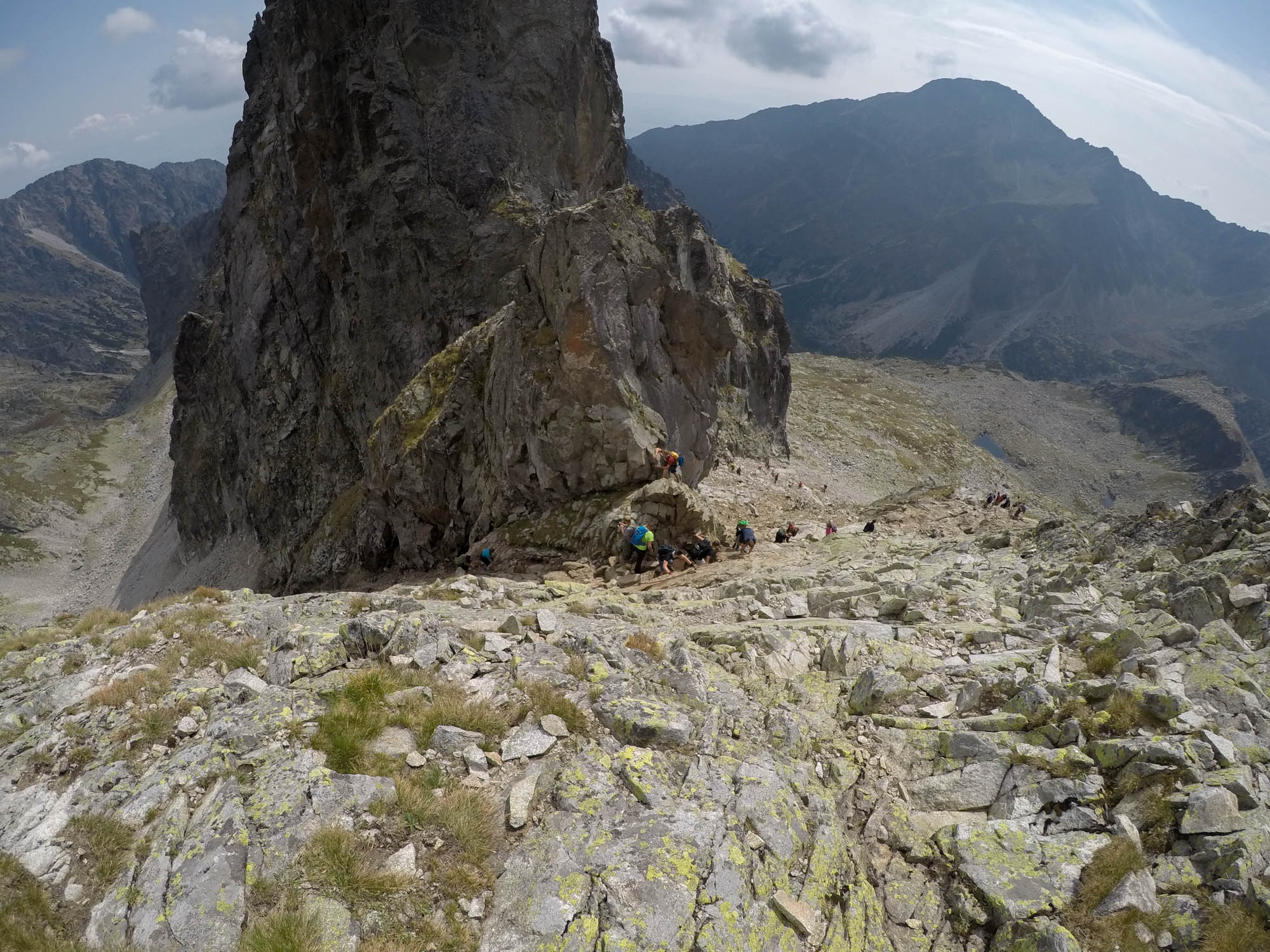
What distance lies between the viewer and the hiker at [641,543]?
24172 millimetres

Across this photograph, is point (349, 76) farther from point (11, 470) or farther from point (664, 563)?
point (11, 470)

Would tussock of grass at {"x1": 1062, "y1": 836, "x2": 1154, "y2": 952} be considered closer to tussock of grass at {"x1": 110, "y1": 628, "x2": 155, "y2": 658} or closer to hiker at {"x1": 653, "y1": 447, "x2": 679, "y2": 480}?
tussock of grass at {"x1": 110, "y1": 628, "x2": 155, "y2": 658}

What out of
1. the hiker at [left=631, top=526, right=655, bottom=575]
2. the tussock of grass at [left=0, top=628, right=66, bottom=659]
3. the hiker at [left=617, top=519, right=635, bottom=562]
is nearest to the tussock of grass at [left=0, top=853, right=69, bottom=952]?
the tussock of grass at [left=0, top=628, right=66, bottom=659]

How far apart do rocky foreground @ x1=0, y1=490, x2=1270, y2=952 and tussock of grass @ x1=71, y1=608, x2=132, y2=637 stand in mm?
119

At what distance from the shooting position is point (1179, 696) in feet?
32.4

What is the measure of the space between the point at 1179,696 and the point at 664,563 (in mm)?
16353

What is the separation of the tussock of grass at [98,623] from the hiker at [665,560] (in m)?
15.9

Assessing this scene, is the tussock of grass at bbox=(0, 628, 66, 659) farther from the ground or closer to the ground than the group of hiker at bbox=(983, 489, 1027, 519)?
farther from the ground

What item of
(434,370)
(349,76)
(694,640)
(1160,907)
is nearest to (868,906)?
(1160,907)

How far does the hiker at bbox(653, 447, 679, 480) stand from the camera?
28.1 meters

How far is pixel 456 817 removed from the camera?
798 centimetres

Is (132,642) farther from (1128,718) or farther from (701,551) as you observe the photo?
(701,551)

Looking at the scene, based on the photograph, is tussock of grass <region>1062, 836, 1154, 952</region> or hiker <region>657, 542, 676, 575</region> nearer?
tussock of grass <region>1062, 836, 1154, 952</region>

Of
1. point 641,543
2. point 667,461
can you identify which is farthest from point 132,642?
point 667,461
